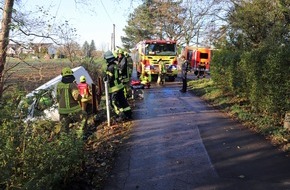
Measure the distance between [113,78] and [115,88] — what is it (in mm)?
294

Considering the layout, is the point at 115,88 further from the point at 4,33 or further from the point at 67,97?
the point at 4,33

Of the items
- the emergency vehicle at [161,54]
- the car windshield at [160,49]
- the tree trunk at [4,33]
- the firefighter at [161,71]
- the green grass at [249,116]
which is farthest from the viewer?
the car windshield at [160,49]

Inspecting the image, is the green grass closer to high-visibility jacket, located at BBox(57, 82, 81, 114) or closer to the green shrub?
the green shrub

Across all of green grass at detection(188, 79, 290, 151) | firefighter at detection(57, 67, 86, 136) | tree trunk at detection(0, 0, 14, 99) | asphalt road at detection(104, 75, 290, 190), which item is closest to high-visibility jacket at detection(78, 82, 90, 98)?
firefighter at detection(57, 67, 86, 136)

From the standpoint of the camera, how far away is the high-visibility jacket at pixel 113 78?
33.0 feet

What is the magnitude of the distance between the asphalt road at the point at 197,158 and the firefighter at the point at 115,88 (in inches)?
20.1

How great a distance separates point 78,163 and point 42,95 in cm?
122

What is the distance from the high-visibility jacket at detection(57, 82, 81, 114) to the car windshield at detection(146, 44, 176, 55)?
15874 mm

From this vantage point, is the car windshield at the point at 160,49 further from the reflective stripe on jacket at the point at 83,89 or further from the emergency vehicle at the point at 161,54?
the reflective stripe on jacket at the point at 83,89

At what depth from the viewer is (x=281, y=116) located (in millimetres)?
8617

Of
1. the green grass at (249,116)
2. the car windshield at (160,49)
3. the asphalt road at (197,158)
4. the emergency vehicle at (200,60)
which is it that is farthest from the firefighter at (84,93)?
the emergency vehicle at (200,60)

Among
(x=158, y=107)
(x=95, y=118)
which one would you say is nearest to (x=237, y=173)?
(x=95, y=118)

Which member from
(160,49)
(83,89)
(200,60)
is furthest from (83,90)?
(200,60)

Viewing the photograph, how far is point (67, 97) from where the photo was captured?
8602mm
